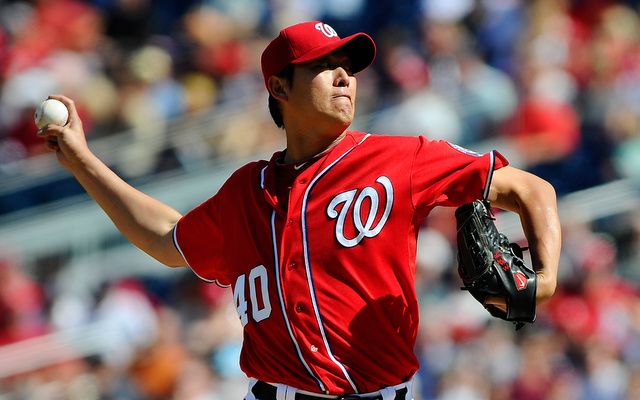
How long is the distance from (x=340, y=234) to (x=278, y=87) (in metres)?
0.57

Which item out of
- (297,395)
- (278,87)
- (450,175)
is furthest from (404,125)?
(297,395)

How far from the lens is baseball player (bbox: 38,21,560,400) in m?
2.26

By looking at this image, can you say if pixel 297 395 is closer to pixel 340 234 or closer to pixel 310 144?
pixel 340 234

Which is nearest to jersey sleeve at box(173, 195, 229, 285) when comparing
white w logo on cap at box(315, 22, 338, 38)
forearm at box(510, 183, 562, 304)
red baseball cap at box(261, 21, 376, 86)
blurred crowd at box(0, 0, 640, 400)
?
red baseball cap at box(261, 21, 376, 86)

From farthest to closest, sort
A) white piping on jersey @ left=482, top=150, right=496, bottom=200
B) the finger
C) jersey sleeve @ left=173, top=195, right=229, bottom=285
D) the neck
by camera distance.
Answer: the finger < jersey sleeve @ left=173, top=195, right=229, bottom=285 < the neck < white piping on jersey @ left=482, top=150, right=496, bottom=200

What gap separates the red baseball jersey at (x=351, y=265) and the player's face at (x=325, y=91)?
13 centimetres

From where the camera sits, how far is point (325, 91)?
2.42 m

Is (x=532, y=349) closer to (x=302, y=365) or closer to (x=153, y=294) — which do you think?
(x=153, y=294)

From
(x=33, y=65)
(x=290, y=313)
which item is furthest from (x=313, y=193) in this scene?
(x=33, y=65)

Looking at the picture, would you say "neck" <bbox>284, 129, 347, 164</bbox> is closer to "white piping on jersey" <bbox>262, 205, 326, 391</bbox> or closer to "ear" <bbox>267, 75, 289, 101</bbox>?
"ear" <bbox>267, 75, 289, 101</bbox>

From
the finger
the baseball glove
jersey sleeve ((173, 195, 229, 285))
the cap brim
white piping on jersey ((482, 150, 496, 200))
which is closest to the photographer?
the baseball glove

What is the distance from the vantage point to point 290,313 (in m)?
2.29

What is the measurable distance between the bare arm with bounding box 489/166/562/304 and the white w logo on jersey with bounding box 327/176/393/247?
0.29m

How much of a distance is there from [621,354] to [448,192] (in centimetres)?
425
